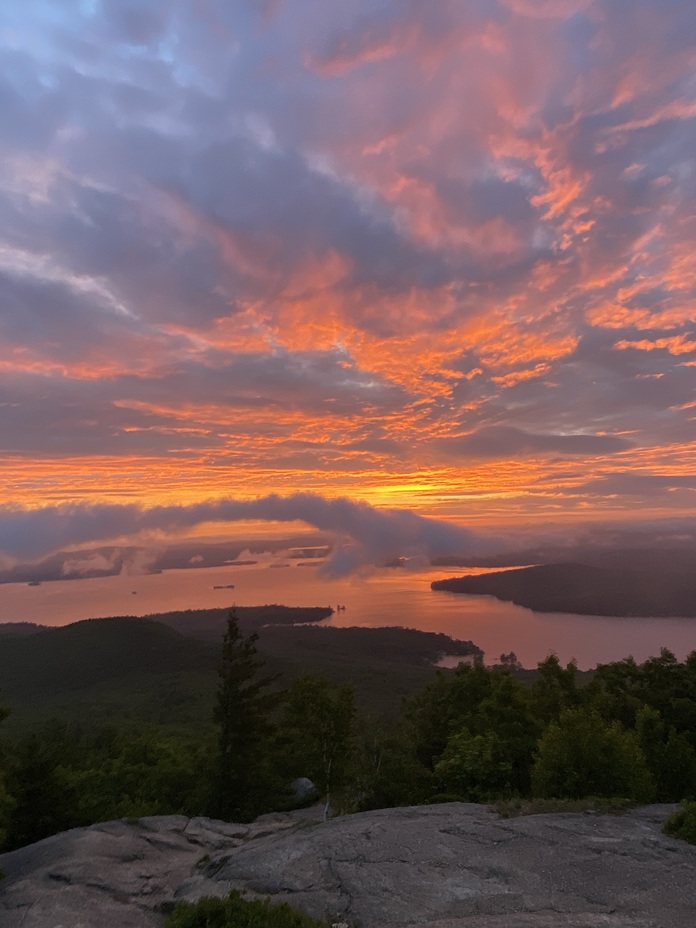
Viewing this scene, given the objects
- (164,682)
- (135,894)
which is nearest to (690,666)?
(135,894)

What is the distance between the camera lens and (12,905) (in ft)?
54.9

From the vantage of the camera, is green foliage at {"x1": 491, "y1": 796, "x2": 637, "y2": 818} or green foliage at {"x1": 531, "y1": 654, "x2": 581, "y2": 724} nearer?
green foliage at {"x1": 491, "y1": 796, "x2": 637, "y2": 818}

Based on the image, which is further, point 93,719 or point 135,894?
point 93,719

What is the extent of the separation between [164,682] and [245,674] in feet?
589

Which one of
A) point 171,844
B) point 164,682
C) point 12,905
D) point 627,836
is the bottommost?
point 164,682

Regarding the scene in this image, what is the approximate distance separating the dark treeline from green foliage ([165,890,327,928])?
14.6 meters

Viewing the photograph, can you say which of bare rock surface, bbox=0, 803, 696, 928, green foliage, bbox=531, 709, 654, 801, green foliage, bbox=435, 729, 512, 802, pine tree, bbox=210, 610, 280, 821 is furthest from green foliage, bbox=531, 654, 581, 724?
bare rock surface, bbox=0, 803, 696, 928

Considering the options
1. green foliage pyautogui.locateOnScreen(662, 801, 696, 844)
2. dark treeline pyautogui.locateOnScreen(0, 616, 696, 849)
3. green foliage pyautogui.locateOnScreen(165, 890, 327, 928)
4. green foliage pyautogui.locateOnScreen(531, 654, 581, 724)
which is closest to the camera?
green foliage pyautogui.locateOnScreen(165, 890, 327, 928)

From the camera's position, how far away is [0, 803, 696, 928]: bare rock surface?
45.7ft

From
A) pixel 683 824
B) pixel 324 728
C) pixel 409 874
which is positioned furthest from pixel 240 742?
pixel 683 824

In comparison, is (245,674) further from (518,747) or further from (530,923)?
(530,923)

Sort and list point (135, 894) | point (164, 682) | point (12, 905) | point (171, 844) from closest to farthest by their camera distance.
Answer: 1. point (12, 905)
2. point (135, 894)
3. point (171, 844)
4. point (164, 682)

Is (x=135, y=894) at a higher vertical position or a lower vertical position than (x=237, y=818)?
higher

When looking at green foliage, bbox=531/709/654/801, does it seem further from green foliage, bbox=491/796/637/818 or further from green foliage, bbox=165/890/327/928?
green foliage, bbox=165/890/327/928
